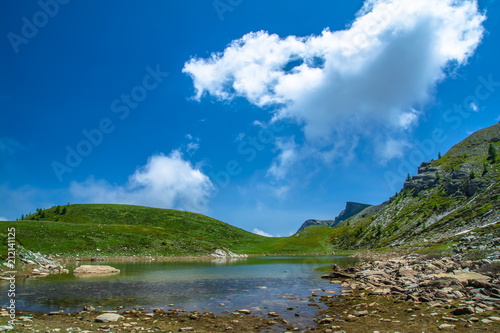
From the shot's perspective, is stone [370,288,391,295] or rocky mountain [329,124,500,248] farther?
rocky mountain [329,124,500,248]

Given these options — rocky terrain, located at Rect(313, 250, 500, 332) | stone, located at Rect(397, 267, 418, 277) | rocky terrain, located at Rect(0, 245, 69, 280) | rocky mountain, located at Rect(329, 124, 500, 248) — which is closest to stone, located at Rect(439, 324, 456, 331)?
rocky terrain, located at Rect(313, 250, 500, 332)

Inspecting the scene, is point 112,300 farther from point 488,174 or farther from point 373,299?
point 488,174

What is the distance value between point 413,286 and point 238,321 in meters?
17.8

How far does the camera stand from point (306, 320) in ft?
62.0

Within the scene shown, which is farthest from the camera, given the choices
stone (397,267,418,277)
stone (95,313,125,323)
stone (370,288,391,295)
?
stone (397,267,418,277)

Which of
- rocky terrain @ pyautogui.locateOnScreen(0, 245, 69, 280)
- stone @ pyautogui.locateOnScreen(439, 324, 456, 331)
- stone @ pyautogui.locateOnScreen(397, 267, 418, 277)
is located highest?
rocky terrain @ pyautogui.locateOnScreen(0, 245, 69, 280)

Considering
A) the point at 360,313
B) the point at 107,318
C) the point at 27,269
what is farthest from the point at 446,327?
the point at 27,269

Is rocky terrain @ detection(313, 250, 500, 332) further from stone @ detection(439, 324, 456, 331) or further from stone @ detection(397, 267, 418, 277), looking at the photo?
stone @ detection(397, 267, 418, 277)

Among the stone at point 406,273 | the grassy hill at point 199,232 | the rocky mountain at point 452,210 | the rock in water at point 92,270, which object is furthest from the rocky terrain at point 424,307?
the rocky mountain at point 452,210

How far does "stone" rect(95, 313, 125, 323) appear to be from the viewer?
18.0m

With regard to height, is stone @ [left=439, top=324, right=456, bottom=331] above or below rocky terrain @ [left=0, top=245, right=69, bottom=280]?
below

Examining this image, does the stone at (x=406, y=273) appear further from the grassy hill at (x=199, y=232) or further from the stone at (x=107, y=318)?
the grassy hill at (x=199, y=232)

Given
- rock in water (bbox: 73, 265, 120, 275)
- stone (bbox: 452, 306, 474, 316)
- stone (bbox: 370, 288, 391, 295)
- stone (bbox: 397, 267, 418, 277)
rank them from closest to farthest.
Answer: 1. stone (bbox: 452, 306, 474, 316)
2. stone (bbox: 370, 288, 391, 295)
3. stone (bbox: 397, 267, 418, 277)
4. rock in water (bbox: 73, 265, 120, 275)

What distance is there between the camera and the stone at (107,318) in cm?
1803
